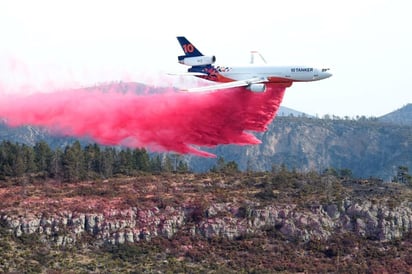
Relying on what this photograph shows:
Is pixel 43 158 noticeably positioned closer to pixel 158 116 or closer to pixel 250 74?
pixel 158 116

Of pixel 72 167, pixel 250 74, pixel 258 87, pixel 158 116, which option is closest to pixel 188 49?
pixel 158 116

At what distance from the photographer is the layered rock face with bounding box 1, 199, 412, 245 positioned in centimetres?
14750

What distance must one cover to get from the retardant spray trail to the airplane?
11.1 ft

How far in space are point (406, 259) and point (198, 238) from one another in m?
37.9

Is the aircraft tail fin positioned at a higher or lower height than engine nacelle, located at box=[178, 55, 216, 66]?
higher

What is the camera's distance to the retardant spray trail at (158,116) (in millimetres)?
113562

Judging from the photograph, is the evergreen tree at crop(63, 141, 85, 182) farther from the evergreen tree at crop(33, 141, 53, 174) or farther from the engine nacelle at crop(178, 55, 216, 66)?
the engine nacelle at crop(178, 55, 216, 66)

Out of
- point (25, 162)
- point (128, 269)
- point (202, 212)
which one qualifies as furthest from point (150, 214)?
point (25, 162)

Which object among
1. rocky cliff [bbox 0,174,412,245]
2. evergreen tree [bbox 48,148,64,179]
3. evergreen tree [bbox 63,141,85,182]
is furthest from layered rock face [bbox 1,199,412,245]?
evergreen tree [bbox 48,148,64,179]

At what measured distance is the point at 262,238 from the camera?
15500 cm

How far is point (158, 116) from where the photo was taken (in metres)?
117

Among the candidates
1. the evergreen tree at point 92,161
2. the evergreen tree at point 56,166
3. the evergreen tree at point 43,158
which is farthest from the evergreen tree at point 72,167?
the evergreen tree at point 43,158

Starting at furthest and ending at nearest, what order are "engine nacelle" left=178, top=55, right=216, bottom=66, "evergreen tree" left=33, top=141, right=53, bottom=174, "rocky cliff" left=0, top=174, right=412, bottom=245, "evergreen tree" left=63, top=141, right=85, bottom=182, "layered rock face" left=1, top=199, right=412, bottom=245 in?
1. "evergreen tree" left=33, top=141, right=53, bottom=174
2. "evergreen tree" left=63, top=141, right=85, bottom=182
3. "rocky cliff" left=0, top=174, right=412, bottom=245
4. "layered rock face" left=1, top=199, right=412, bottom=245
5. "engine nacelle" left=178, top=55, right=216, bottom=66

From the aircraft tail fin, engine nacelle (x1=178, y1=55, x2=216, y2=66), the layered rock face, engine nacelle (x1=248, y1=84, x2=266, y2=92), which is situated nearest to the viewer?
engine nacelle (x1=248, y1=84, x2=266, y2=92)
